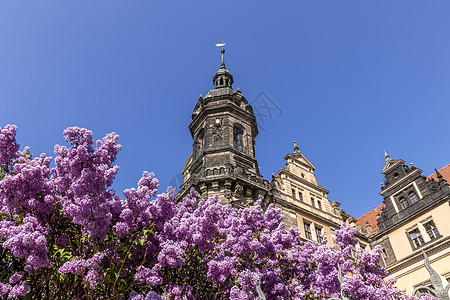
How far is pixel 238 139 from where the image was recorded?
74.7ft

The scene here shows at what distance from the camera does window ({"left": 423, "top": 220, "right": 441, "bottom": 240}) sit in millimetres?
23297

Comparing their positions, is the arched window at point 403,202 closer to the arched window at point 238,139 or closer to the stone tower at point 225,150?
the stone tower at point 225,150

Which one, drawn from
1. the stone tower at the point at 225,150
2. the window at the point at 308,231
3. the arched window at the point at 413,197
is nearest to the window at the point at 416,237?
the arched window at the point at 413,197

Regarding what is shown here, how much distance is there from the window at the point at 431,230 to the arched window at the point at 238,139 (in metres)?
15.1

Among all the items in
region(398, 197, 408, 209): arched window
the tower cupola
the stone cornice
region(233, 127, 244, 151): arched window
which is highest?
the tower cupola

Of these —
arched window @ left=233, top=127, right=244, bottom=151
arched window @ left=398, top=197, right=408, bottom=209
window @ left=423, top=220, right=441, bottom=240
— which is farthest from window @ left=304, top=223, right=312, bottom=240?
arched window @ left=398, top=197, right=408, bottom=209

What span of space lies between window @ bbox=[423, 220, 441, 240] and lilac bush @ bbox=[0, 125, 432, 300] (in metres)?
17.7

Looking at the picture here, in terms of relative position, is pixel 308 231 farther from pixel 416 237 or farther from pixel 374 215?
pixel 374 215

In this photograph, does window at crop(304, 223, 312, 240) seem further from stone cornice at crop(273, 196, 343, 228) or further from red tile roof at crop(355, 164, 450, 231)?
red tile roof at crop(355, 164, 450, 231)

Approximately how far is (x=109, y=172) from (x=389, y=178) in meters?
27.8

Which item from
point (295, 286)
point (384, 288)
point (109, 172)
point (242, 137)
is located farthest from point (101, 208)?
point (242, 137)

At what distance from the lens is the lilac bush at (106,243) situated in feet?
19.7

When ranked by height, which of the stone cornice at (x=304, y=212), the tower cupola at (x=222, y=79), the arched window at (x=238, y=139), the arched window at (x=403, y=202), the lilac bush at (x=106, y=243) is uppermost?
the tower cupola at (x=222, y=79)

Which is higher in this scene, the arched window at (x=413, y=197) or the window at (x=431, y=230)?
the arched window at (x=413, y=197)
